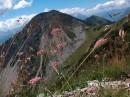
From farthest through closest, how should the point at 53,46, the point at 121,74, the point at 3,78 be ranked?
the point at 121,74 → the point at 53,46 → the point at 3,78

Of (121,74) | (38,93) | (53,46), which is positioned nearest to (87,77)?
(121,74)

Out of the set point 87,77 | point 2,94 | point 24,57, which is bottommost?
point 87,77

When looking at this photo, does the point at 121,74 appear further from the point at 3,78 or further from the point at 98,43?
the point at 98,43

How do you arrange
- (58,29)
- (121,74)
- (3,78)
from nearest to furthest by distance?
1. (3,78)
2. (58,29)
3. (121,74)

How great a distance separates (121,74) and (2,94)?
681 centimetres

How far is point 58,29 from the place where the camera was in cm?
654

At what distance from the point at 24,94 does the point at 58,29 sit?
2.31m

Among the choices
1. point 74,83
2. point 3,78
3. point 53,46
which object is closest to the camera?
point 3,78

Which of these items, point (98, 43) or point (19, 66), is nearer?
point (98, 43)

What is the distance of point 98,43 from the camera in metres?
3.95

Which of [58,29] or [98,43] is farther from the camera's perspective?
[58,29]

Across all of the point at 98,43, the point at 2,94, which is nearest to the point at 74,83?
the point at 2,94

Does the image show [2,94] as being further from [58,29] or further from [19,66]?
[58,29]

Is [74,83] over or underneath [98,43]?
underneath
